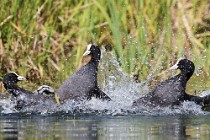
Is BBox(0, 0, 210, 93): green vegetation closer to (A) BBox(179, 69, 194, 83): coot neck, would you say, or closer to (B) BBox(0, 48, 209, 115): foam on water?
(B) BBox(0, 48, 209, 115): foam on water

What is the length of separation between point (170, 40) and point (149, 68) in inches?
18.9

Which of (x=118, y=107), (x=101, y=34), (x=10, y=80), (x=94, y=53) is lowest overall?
(x=118, y=107)

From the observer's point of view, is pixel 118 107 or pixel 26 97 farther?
pixel 26 97

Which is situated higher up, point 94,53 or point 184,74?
point 94,53

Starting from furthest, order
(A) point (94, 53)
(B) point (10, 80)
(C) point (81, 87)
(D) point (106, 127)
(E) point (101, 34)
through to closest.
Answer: (E) point (101, 34)
(A) point (94, 53)
(C) point (81, 87)
(B) point (10, 80)
(D) point (106, 127)

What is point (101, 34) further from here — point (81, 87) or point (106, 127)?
point (106, 127)

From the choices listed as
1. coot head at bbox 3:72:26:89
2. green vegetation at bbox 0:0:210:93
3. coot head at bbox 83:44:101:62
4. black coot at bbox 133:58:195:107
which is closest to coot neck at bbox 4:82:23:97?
coot head at bbox 3:72:26:89

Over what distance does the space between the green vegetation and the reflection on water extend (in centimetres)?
262

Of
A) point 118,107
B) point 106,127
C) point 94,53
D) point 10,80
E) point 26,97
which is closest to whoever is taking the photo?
point 106,127

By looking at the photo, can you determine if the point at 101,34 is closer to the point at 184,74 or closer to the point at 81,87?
the point at 81,87

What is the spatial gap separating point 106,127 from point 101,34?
4.14 metres

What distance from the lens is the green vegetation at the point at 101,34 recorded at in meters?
11.5

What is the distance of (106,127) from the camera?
314 inches

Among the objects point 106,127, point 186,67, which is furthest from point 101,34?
point 106,127
